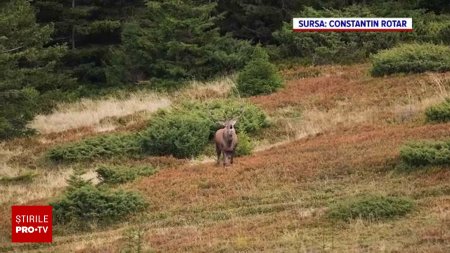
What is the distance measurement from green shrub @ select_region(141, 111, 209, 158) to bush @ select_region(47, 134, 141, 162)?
1.79 feet

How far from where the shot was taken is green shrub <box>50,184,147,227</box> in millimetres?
16016

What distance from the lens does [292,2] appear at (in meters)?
43.5

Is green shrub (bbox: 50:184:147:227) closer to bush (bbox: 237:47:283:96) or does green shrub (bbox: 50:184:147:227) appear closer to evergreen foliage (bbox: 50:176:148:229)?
evergreen foliage (bbox: 50:176:148:229)

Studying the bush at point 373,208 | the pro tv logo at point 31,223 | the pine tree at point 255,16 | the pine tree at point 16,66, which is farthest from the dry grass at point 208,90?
the bush at point 373,208

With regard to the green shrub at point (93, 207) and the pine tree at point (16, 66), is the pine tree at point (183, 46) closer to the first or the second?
the pine tree at point (16, 66)

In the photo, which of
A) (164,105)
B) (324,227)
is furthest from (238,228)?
(164,105)

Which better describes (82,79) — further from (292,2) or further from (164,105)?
(164,105)

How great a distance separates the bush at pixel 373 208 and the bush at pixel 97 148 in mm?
10433

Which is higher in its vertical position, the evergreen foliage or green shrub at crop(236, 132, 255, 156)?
the evergreen foliage

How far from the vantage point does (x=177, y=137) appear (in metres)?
22.5

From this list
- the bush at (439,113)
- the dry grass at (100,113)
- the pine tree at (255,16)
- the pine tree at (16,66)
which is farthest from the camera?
the pine tree at (255,16)

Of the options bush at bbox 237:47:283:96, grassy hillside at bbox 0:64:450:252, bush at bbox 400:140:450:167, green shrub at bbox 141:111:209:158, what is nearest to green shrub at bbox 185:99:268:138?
grassy hillside at bbox 0:64:450:252

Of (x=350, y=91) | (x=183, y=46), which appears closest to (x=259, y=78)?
(x=350, y=91)

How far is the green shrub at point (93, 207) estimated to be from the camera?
1602 centimetres
